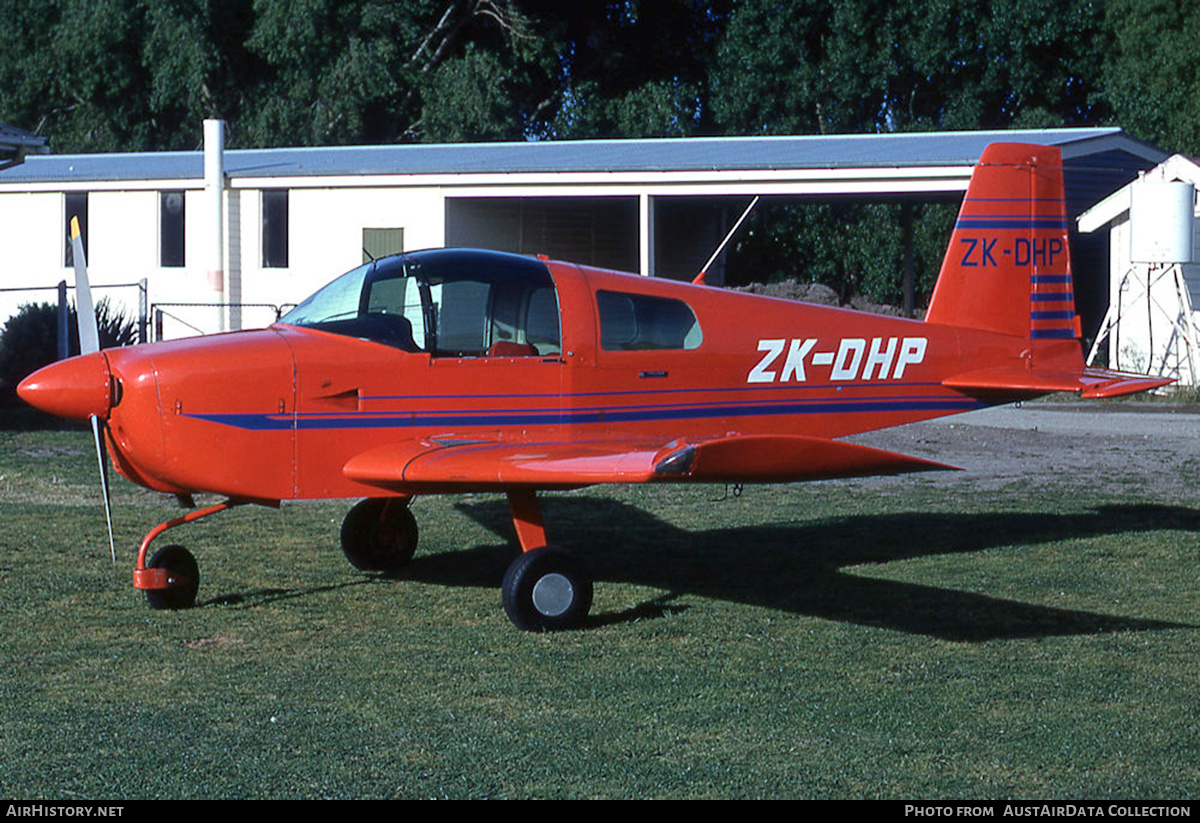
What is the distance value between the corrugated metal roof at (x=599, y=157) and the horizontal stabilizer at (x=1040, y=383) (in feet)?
37.7

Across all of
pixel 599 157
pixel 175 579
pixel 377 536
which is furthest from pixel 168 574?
pixel 599 157

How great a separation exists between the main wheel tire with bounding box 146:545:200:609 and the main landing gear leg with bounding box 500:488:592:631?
1846mm

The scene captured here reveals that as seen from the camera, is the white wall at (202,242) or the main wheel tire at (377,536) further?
the white wall at (202,242)

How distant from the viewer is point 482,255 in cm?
795

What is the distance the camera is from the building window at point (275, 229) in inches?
1003

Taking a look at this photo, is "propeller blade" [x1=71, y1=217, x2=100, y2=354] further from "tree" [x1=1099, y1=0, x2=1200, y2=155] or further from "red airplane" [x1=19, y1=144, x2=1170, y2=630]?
"tree" [x1=1099, y1=0, x2=1200, y2=155]

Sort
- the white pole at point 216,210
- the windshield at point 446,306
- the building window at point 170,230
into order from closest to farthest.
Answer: the windshield at point 446,306 < the white pole at point 216,210 < the building window at point 170,230

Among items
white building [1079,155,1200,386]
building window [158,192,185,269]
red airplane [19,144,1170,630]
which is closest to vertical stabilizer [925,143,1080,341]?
red airplane [19,144,1170,630]

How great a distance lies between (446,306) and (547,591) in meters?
1.73

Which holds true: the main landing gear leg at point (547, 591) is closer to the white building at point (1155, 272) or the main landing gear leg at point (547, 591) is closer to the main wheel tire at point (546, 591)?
the main wheel tire at point (546, 591)

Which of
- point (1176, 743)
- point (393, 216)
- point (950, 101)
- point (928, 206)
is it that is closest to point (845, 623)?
point (1176, 743)

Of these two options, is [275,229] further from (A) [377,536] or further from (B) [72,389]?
(B) [72,389]

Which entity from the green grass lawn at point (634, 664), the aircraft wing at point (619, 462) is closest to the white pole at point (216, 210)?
the green grass lawn at point (634, 664)

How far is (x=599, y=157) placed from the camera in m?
24.7
